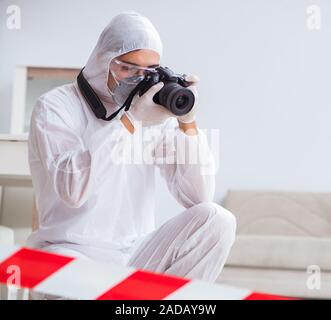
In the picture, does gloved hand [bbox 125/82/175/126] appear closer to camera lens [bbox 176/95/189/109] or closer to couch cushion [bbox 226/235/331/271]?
camera lens [bbox 176/95/189/109]

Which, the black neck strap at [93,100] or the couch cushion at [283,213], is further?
the couch cushion at [283,213]

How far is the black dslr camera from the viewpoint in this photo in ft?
3.90

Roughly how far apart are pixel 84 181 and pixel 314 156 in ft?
7.55

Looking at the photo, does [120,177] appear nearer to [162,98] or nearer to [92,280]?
[162,98]

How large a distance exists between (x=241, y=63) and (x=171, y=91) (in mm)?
2209

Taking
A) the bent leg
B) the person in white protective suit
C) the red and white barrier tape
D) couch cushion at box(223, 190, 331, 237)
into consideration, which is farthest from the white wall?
the red and white barrier tape

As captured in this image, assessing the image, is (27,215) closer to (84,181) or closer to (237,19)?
(237,19)

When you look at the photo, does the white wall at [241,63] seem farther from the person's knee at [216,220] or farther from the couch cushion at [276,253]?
the person's knee at [216,220]

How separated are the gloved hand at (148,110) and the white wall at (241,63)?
2.07m

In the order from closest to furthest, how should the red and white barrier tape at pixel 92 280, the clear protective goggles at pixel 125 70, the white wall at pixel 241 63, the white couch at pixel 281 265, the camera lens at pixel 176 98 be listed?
the red and white barrier tape at pixel 92 280, the camera lens at pixel 176 98, the clear protective goggles at pixel 125 70, the white couch at pixel 281 265, the white wall at pixel 241 63

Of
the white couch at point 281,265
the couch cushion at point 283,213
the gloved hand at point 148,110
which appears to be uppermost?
→ the gloved hand at point 148,110

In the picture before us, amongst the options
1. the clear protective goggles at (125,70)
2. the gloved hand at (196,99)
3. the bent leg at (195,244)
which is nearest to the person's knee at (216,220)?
the bent leg at (195,244)

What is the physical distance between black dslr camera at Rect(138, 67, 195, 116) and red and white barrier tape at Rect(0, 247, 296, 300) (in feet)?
1.33

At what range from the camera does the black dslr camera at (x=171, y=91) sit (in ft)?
3.90
